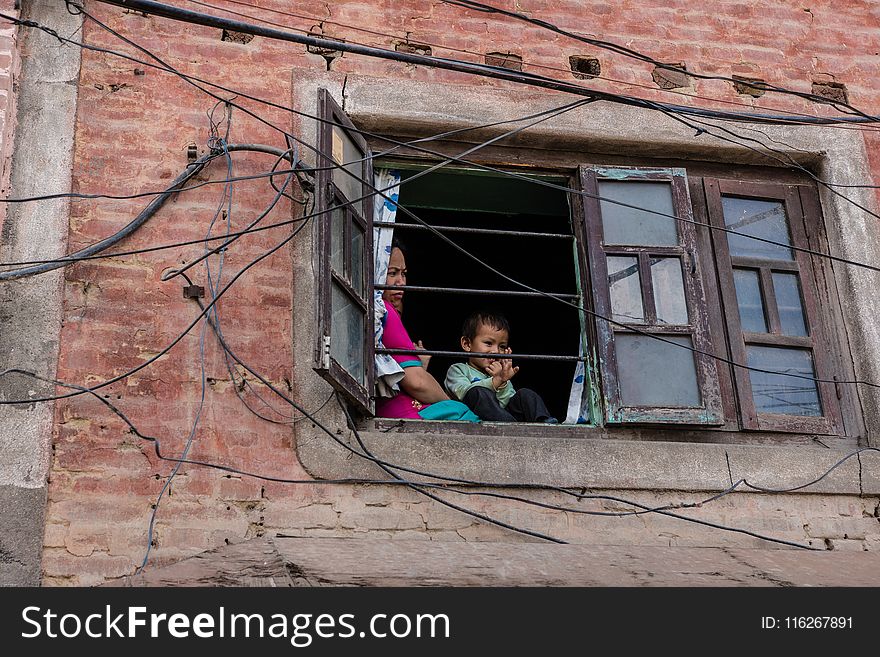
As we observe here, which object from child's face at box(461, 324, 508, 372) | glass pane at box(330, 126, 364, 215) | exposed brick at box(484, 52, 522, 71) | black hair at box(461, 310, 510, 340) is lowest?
child's face at box(461, 324, 508, 372)

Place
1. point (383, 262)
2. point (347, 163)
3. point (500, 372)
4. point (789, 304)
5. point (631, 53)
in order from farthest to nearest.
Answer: point (631, 53) < point (500, 372) < point (789, 304) < point (383, 262) < point (347, 163)

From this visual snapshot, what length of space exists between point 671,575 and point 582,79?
2.85 meters

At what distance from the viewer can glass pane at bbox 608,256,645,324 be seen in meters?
5.55

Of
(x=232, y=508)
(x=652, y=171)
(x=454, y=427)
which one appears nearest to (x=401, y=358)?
(x=454, y=427)

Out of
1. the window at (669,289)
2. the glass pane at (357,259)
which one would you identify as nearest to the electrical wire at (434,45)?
the window at (669,289)

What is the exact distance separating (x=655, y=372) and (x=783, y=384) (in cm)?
67

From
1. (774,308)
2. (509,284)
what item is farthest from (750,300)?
(509,284)

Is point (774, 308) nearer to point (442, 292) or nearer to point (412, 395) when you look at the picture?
point (442, 292)

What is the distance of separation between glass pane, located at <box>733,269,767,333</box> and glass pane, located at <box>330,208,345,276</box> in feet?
6.50

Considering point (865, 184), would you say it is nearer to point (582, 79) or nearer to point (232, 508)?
point (582, 79)

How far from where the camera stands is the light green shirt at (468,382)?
5820 millimetres

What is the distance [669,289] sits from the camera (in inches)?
221

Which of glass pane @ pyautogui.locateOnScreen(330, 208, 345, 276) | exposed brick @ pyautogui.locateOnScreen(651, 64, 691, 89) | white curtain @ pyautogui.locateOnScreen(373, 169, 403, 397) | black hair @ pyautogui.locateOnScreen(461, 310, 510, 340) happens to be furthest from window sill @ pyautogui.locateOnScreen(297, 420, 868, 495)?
exposed brick @ pyautogui.locateOnScreen(651, 64, 691, 89)

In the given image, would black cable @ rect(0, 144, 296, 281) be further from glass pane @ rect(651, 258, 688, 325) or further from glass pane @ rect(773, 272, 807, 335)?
glass pane @ rect(773, 272, 807, 335)
